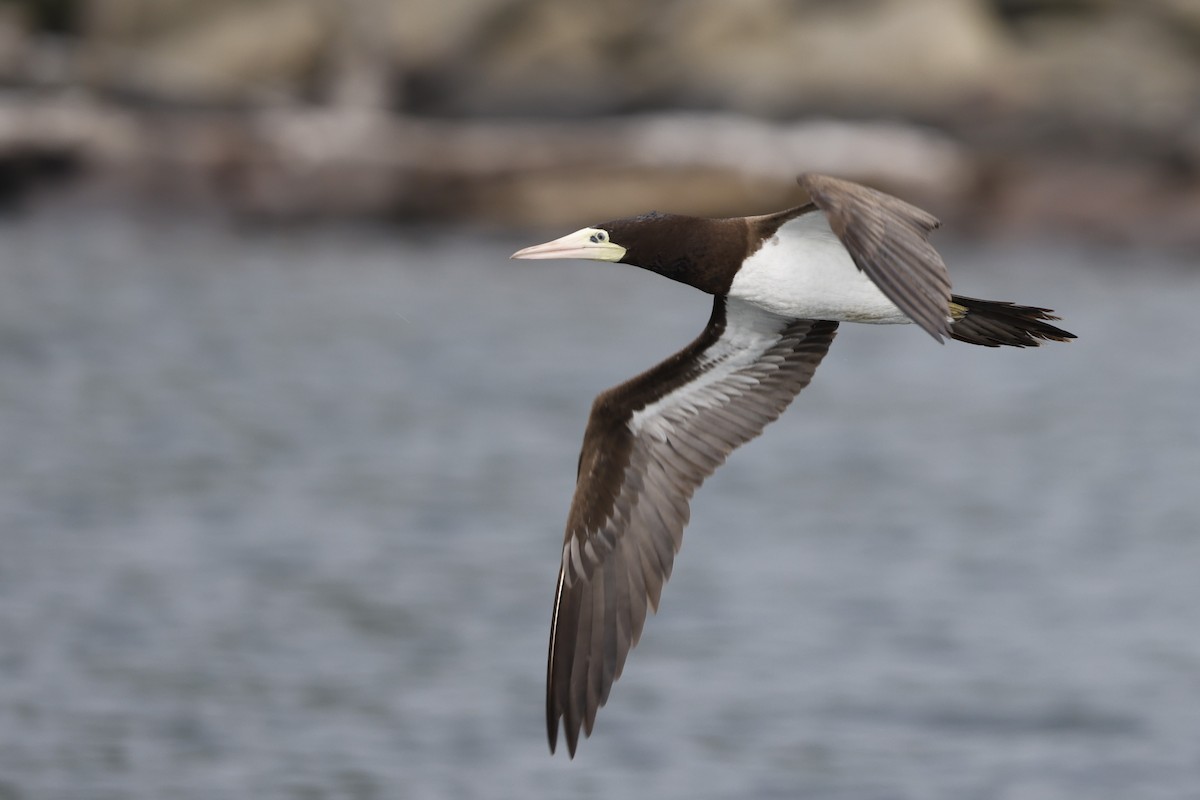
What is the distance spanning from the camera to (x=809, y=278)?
710 cm

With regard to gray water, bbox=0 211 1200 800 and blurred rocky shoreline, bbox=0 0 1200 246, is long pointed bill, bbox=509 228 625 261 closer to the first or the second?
gray water, bbox=0 211 1200 800

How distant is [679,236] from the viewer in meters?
7.20

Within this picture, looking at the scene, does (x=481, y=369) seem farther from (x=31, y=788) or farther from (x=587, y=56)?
(x=31, y=788)

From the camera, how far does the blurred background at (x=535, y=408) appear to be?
35.8ft

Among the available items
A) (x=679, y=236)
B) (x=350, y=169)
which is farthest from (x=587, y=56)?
(x=679, y=236)

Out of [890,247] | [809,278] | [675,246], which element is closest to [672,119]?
[675,246]

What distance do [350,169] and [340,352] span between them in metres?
6.16

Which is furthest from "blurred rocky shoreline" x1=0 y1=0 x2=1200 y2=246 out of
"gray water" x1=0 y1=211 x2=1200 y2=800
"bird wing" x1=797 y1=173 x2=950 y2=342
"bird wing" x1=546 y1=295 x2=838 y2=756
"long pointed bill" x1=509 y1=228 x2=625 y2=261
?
"bird wing" x1=797 y1=173 x2=950 y2=342

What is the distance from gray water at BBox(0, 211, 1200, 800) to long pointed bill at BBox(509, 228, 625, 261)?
11.7 ft

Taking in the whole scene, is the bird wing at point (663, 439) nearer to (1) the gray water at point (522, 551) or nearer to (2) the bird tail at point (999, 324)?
(2) the bird tail at point (999, 324)

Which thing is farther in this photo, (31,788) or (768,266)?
(31,788)

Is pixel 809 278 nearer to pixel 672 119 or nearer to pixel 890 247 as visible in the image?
pixel 890 247

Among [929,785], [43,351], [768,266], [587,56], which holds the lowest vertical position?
[929,785]

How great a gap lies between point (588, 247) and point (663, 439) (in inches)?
45.4
